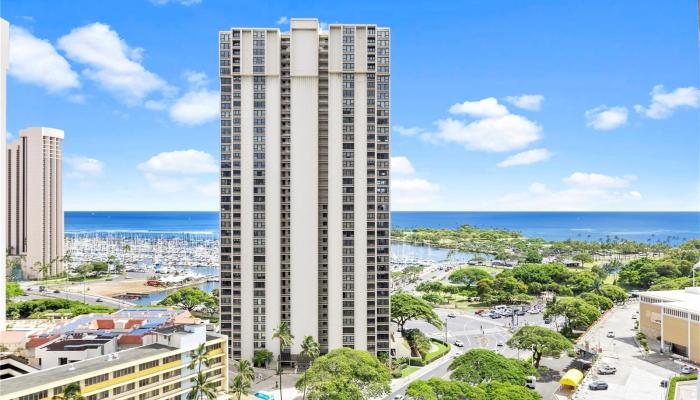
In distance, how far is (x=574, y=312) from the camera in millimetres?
34812

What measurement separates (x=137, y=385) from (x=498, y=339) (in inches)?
934

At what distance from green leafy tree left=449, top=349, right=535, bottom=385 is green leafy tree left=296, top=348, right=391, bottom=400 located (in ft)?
11.0

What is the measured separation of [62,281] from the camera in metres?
64.2

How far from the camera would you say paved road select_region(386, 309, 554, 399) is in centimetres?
2770

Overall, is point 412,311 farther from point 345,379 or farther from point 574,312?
point 345,379

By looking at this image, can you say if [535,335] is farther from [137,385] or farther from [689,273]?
[689,273]

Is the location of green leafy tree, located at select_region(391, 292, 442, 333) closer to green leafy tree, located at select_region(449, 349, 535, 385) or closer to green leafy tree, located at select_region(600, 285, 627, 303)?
green leafy tree, located at select_region(449, 349, 535, 385)

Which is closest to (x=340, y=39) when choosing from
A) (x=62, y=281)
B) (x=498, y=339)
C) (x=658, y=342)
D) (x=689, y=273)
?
(x=498, y=339)

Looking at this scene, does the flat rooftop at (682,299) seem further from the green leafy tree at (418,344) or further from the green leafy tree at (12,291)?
the green leafy tree at (12,291)

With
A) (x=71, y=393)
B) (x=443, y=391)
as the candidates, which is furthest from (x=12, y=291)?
(x=443, y=391)

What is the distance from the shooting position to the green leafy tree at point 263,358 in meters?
28.0

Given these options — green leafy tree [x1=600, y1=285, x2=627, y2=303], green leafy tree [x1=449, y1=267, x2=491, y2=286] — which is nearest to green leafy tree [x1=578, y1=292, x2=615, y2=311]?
green leafy tree [x1=600, y1=285, x2=627, y2=303]

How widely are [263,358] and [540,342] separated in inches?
581

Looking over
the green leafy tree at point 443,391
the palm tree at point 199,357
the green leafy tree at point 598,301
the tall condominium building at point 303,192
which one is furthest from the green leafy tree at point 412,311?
the palm tree at point 199,357
